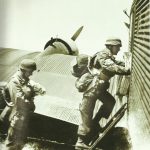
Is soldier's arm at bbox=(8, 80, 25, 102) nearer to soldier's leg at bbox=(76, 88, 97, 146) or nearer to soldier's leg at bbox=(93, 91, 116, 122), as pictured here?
soldier's leg at bbox=(76, 88, 97, 146)

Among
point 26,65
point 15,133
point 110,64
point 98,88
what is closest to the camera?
point 110,64

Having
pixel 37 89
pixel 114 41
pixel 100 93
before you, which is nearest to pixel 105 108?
pixel 100 93

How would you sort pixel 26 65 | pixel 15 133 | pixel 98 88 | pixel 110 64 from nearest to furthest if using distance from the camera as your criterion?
pixel 110 64 → pixel 98 88 → pixel 15 133 → pixel 26 65

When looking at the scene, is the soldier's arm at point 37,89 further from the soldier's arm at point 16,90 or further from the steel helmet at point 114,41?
the steel helmet at point 114,41

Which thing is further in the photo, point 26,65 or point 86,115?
point 26,65

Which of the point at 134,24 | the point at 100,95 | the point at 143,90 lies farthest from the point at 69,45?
the point at 143,90

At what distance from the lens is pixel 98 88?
3229mm

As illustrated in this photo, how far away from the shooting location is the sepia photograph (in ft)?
10.3

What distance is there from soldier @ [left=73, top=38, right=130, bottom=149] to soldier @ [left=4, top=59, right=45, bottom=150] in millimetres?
531

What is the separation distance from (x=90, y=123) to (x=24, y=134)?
67 cm

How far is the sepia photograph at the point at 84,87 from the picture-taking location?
10.3 feet

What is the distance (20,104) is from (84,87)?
683 millimetres

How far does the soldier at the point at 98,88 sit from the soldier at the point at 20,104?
20.9 inches

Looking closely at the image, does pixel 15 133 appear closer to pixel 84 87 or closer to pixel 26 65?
pixel 26 65
